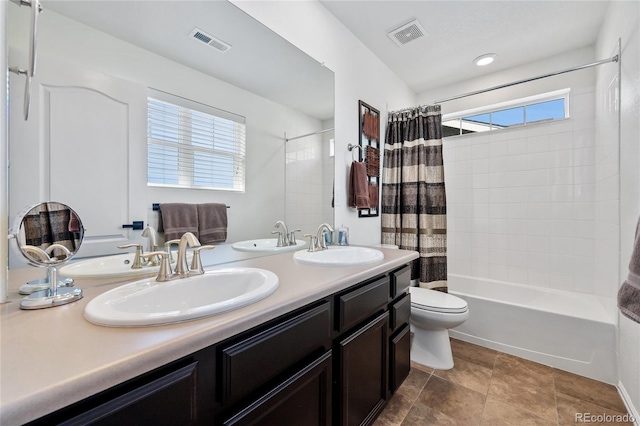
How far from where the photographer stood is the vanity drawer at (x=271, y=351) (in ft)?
2.18

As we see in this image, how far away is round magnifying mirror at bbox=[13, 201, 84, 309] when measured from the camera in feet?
2.38

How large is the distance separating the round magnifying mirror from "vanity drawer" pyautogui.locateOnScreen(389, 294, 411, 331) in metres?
1.27

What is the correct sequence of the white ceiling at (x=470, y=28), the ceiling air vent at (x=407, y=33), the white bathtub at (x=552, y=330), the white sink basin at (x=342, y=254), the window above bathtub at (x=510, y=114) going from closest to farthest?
the white sink basin at (x=342, y=254) → the white bathtub at (x=552, y=330) → the white ceiling at (x=470, y=28) → the ceiling air vent at (x=407, y=33) → the window above bathtub at (x=510, y=114)

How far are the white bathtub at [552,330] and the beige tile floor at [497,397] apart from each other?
81 mm

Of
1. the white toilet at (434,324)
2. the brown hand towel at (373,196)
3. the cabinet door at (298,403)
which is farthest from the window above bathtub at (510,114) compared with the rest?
the cabinet door at (298,403)

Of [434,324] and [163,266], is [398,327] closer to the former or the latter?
[434,324]

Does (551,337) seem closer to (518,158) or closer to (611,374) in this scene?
(611,374)

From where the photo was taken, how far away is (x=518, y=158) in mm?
2586

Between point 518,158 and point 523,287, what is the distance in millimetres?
1224

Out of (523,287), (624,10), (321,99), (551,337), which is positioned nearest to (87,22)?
(321,99)

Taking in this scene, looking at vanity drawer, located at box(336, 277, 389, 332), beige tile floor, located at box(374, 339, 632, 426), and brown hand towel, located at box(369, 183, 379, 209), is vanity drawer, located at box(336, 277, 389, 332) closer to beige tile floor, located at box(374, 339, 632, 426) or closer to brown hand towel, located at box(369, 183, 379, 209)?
beige tile floor, located at box(374, 339, 632, 426)

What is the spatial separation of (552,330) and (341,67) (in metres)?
2.38

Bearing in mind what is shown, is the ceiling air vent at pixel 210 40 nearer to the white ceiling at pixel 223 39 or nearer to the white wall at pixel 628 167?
the white ceiling at pixel 223 39

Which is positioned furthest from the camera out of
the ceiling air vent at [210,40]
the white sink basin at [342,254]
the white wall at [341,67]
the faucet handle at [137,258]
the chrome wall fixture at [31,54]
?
the white wall at [341,67]
